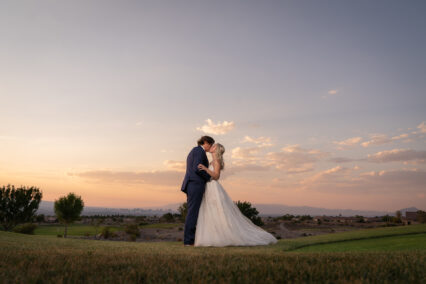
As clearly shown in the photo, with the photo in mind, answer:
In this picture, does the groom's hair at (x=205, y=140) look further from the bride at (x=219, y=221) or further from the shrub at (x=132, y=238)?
the shrub at (x=132, y=238)

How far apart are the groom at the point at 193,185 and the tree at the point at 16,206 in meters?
33.6

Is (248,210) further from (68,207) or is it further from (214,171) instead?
(68,207)

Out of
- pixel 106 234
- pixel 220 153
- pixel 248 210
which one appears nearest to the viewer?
pixel 220 153

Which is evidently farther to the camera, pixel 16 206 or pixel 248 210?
pixel 16 206

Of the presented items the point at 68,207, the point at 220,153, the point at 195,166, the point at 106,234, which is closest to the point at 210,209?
the point at 195,166

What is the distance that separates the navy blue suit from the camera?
10.8m

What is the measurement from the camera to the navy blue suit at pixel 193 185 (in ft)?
35.4

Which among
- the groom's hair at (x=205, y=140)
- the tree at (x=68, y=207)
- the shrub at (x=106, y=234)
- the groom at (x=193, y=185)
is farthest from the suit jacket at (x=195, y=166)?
the shrub at (x=106, y=234)

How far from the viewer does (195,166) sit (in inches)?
433

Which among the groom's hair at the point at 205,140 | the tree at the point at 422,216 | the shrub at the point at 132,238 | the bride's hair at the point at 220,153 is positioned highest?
the groom's hair at the point at 205,140

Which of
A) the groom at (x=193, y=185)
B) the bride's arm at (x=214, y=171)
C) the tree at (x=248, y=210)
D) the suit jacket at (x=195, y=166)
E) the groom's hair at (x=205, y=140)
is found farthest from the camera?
the tree at (x=248, y=210)

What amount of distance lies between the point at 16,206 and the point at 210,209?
1367 inches

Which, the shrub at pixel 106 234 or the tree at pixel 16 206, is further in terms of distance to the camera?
the shrub at pixel 106 234

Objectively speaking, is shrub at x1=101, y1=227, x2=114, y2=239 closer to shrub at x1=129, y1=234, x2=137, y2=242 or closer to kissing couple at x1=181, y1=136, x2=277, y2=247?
shrub at x1=129, y1=234, x2=137, y2=242
